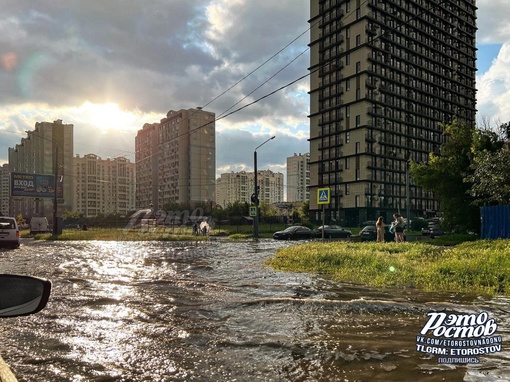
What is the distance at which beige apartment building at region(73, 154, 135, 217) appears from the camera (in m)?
123

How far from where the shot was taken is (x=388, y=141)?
7181cm

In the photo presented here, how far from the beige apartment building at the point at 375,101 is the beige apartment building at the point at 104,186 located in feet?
242

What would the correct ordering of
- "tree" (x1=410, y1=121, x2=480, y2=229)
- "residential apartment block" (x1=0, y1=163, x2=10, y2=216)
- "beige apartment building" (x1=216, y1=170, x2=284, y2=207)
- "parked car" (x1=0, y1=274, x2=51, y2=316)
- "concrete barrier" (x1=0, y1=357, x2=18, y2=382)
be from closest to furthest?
"parked car" (x1=0, y1=274, x2=51, y2=316) < "concrete barrier" (x1=0, y1=357, x2=18, y2=382) < "tree" (x1=410, y1=121, x2=480, y2=229) < "residential apartment block" (x1=0, y1=163, x2=10, y2=216) < "beige apartment building" (x1=216, y1=170, x2=284, y2=207)

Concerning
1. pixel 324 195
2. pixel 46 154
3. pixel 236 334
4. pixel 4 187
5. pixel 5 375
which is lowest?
pixel 236 334

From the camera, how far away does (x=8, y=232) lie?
21625 mm

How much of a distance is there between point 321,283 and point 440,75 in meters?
84.4

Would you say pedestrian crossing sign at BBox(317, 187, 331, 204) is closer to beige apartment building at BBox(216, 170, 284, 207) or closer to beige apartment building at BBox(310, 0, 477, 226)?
beige apartment building at BBox(310, 0, 477, 226)

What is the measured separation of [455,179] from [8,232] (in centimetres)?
2573

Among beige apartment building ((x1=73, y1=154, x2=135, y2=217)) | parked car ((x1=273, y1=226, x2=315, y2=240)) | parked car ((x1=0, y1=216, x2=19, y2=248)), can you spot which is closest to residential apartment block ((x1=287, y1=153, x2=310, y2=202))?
beige apartment building ((x1=73, y1=154, x2=135, y2=217))

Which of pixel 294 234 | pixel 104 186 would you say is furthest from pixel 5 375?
pixel 104 186

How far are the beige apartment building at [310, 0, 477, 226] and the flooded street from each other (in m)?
62.2

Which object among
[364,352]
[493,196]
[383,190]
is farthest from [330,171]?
[364,352]

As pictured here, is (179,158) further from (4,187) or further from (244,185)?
(4,187)

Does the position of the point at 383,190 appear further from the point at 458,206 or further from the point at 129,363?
the point at 129,363
